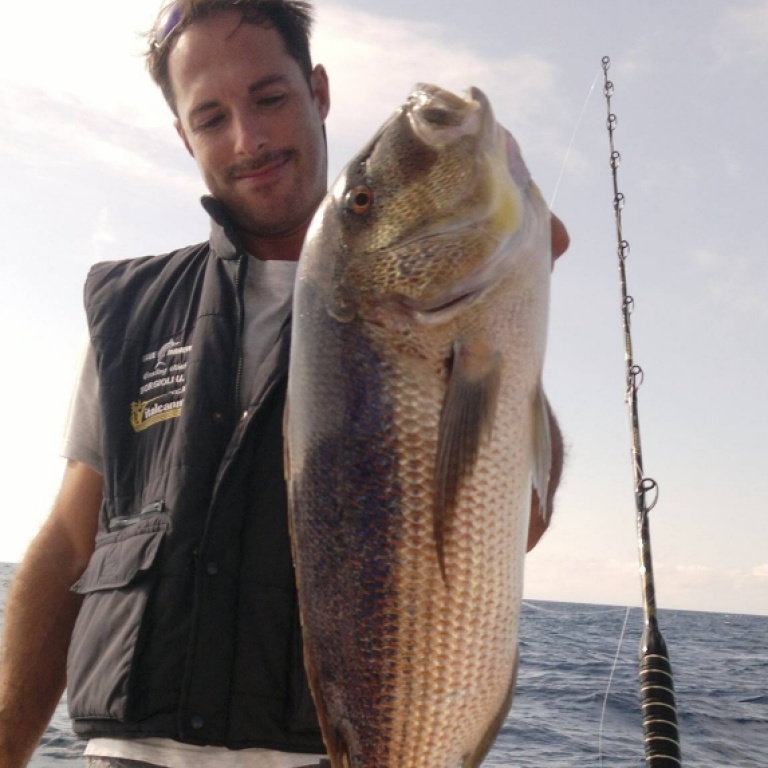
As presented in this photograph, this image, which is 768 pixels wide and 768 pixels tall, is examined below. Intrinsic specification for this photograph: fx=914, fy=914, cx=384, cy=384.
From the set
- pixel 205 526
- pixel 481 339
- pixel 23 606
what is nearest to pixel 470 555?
pixel 481 339

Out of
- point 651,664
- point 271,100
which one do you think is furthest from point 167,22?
point 651,664

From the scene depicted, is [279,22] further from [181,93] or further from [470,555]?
[470,555]

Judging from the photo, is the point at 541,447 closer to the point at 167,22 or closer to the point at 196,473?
the point at 196,473

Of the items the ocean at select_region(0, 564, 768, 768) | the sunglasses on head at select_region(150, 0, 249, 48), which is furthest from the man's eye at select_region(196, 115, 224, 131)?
Answer: the ocean at select_region(0, 564, 768, 768)

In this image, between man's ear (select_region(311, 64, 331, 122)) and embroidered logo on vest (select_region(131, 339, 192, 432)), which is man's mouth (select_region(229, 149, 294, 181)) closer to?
man's ear (select_region(311, 64, 331, 122))

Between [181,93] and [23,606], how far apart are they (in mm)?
1891

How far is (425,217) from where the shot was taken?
228 cm

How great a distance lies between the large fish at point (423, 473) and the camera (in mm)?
2041

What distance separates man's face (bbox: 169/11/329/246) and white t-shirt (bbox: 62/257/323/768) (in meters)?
0.21

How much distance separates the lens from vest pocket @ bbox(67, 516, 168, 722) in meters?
2.76

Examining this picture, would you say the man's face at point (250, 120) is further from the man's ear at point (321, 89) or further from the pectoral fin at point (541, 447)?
the pectoral fin at point (541, 447)

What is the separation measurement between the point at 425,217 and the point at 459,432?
579 mm

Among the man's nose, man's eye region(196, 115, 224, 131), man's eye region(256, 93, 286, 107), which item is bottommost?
the man's nose

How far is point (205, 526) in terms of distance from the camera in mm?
2758
